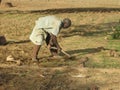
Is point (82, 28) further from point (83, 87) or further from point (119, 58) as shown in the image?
point (83, 87)

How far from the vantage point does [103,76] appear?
9031mm

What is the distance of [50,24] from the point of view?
10562mm

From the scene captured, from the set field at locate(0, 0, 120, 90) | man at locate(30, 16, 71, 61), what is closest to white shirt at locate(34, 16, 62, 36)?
man at locate(30, 16, 71, 61)

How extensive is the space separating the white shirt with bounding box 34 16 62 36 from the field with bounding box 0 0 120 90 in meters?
0.79

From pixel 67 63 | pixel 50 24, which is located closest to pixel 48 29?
pixel 50 24

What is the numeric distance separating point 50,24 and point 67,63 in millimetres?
1058

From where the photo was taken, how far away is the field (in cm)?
841

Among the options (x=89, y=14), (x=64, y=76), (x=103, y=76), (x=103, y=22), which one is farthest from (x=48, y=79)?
(x=89, y=14)

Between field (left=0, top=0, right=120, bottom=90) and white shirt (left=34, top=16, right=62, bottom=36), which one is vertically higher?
white shirt (left=34, top=16, right=62, bottom=36)

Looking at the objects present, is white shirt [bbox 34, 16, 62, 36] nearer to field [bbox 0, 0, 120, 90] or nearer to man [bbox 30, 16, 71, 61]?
man [bbox 30, 16, 71, 61]

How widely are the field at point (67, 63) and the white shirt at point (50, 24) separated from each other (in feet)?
2.60

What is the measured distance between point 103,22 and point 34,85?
11.4 metres

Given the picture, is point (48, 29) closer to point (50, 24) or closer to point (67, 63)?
point (50, 24)

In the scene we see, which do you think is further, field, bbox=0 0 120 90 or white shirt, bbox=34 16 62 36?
white shirt, bbox=34 16 62 36
